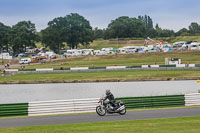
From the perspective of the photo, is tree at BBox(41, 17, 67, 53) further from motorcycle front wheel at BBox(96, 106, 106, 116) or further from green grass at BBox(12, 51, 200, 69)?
motorcycle front wheel at BBox(96, 106, 106, 116)

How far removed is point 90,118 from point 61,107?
A: 10.3ft

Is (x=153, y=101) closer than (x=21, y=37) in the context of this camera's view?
Yes

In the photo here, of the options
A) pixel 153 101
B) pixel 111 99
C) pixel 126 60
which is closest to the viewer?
pixel 111 99

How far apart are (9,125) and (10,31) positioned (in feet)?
417

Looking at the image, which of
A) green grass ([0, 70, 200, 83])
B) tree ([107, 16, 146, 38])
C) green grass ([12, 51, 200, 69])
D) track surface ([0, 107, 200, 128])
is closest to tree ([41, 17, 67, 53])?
tree ([107, 16, 146, 38])

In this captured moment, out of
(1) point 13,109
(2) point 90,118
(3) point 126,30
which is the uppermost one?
(3) point 126,30

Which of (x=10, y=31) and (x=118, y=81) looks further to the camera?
(x=10, y=31)

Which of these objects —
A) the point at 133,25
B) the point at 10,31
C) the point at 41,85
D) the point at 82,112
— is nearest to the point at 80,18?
the point at 133,25

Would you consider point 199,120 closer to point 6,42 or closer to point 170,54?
point 170,54

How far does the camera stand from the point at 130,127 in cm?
1877

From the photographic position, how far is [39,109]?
25.0m

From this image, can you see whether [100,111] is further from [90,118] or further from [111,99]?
[111,99]

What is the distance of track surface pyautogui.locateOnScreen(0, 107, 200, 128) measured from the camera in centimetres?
2178

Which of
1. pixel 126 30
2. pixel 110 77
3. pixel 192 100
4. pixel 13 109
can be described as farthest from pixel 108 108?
pixel 126 30
